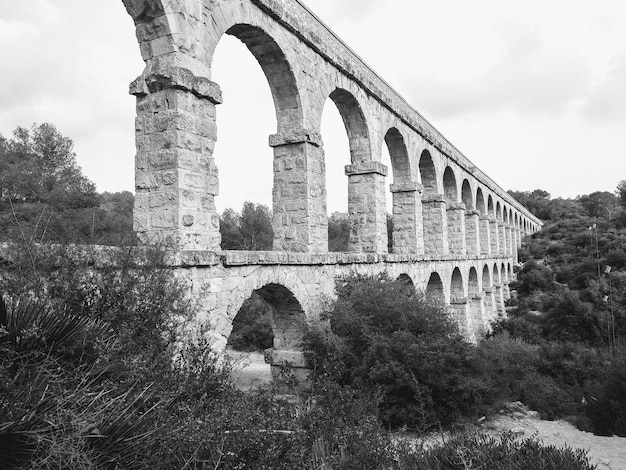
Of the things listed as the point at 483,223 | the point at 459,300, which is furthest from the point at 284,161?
the point at 483,223

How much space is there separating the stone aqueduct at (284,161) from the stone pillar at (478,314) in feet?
16.0

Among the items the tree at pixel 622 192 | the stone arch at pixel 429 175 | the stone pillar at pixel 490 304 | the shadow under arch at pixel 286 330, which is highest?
the tree at pixel 622 192

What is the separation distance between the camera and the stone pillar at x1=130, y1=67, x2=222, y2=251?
5.45 meters

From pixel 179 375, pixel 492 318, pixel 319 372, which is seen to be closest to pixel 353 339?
pixel 319 372

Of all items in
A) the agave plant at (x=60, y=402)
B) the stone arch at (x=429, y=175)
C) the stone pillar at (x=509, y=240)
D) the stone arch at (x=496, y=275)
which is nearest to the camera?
the agave plant at (x=60, y=402)

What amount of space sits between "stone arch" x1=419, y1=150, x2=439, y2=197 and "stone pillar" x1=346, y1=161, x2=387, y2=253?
5.23 meters

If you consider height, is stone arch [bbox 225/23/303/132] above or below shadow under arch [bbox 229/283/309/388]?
above

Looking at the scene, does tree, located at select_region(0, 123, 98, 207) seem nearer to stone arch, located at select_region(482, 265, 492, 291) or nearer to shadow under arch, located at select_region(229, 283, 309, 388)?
shadow under arch, located at select_region(229, 283, 309, 388)

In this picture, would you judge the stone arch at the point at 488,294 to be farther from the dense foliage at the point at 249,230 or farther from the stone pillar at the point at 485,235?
the dense foliage at the point at 249,230

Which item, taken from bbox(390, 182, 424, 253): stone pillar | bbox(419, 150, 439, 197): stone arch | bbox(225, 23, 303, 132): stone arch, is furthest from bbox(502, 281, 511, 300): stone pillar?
bbox(225, 23, 303, 132): stone arch

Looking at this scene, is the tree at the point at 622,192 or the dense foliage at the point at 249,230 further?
the tree at the point at 622,192

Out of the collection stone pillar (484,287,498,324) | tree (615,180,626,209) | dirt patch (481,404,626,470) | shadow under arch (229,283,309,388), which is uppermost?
tree (615,180,626,209)

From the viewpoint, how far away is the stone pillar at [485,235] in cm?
2459

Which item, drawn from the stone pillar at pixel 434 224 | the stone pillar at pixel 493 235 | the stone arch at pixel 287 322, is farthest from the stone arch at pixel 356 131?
the stone pillar at pixel 493 235
